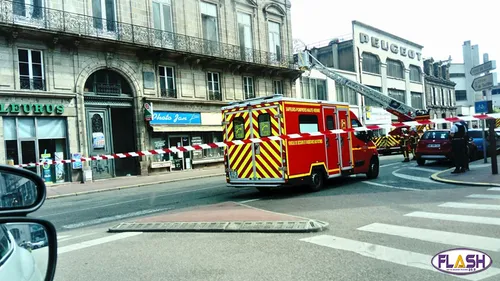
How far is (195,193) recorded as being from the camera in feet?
39.7

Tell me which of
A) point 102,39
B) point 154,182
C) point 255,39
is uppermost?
point 255,39

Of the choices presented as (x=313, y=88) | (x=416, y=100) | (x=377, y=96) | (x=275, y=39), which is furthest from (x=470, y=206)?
(x=416, y=100)

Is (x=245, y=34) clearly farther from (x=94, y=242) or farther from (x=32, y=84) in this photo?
(x=94, y=242)

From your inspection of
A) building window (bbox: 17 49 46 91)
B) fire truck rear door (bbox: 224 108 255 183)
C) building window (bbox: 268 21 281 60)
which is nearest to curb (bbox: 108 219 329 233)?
fire truck rear door (bbox: 224 108 255 183)

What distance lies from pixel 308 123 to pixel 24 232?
915cm

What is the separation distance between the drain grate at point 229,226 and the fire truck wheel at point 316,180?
4.14 meters

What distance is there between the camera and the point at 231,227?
6430 millimetres

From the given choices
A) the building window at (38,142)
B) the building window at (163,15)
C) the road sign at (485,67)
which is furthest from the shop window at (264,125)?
the building window at (163,15)

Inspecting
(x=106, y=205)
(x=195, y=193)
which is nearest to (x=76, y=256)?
(x=106, y=205)

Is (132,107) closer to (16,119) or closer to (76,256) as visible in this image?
(16,119)

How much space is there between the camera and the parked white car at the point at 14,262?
58.3 inches

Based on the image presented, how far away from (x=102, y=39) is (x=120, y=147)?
21.8 feet

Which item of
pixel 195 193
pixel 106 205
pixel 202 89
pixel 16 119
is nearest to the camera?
pixel 106 205

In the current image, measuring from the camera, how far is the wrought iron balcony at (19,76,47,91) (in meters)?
18.2
